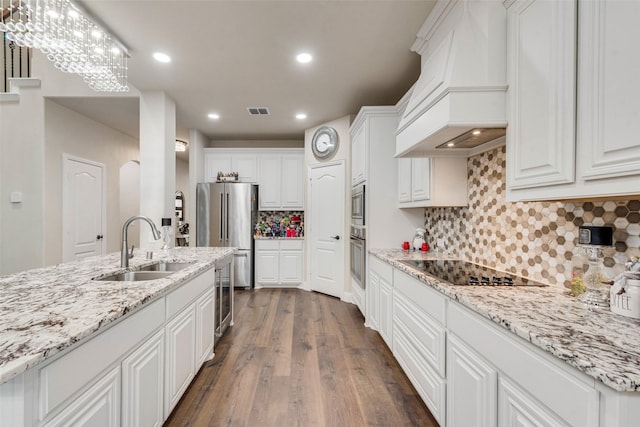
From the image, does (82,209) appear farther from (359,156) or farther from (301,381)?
(301,381)

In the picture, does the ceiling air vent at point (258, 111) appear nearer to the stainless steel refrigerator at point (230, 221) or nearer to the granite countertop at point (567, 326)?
the stainless steel refrigerator at point (230, 221)

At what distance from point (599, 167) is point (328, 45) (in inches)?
86.8

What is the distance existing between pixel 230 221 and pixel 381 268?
3024 mm

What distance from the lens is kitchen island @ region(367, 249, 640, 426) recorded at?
0.76m

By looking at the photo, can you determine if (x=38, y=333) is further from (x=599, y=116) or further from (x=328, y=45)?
(x=328, y=45)

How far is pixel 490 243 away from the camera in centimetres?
218

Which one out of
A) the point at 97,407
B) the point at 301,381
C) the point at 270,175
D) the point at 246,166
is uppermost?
the point at 246,166

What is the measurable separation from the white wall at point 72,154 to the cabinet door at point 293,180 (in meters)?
3.00

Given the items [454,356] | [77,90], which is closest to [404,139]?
[454,356]

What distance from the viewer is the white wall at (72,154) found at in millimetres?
3930

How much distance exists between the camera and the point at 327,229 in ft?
14.8

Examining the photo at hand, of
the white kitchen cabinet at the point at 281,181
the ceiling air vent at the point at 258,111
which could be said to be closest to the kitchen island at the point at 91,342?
the ceiling air vent at the point at 258,111

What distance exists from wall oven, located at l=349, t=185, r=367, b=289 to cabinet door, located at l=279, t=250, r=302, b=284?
1263 millimetres

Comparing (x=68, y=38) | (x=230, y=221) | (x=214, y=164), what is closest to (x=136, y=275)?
(x=68, y=38)
